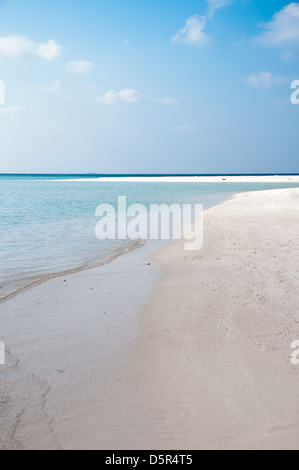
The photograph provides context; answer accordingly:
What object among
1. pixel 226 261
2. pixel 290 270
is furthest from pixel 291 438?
pixel 226 261

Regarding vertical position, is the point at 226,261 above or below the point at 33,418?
above

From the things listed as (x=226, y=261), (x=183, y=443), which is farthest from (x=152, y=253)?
(x=183, y=443)

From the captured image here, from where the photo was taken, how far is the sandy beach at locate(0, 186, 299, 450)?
2.74m

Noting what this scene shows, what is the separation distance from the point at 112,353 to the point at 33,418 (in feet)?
4.10

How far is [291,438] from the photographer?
2635mm

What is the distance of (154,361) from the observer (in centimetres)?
377

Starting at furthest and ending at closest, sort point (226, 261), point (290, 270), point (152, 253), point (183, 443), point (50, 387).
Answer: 1. point (152, 253)
2. point (226, 261)
3. point (290, 270)
4. point (50, 387)
5. point (183, 443)

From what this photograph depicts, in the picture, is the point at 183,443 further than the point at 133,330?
No

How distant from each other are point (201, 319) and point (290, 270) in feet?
9.35

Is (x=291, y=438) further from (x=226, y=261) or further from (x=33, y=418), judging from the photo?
(x=226, y=261)

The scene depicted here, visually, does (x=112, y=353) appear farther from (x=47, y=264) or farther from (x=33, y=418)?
(x=47, y=264)

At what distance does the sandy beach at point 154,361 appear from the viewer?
2.74m
